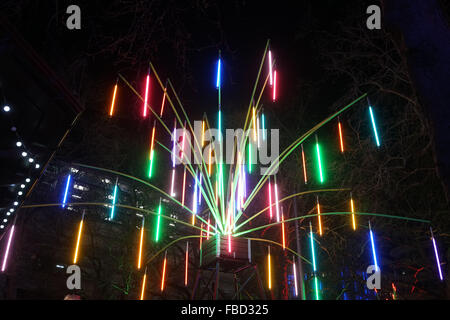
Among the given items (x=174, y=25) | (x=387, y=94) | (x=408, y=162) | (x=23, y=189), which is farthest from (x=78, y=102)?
(x=408, y=162)

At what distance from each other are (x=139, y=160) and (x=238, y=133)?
14.7ft

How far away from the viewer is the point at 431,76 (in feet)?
11.2

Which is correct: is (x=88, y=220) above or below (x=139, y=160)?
below

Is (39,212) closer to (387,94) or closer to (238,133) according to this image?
(238,133)

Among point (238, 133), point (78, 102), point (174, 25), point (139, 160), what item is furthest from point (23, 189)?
point (238, 133)

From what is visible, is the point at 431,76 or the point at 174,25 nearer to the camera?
the point at 431,76

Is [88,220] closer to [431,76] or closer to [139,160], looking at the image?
[139,160]
